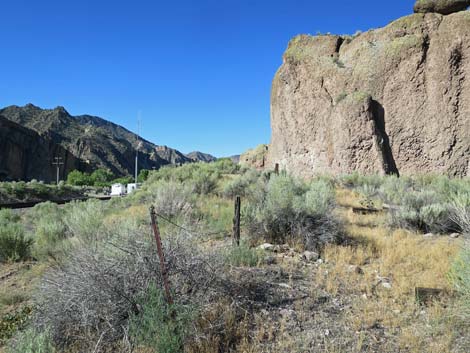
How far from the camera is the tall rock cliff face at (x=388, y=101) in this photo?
1655 centimetres

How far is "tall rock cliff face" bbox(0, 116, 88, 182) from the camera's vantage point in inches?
3361

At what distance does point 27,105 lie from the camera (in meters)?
118

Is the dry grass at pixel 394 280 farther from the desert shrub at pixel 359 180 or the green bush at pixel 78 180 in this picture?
the green bush at pixel 78 180

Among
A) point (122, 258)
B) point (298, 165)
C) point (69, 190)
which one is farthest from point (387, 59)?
point (69, 190)

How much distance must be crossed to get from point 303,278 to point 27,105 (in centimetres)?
13884

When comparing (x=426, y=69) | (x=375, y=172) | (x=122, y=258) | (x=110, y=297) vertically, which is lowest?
(x=110, y=297)

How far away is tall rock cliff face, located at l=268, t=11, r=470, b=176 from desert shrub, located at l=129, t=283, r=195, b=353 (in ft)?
53.7

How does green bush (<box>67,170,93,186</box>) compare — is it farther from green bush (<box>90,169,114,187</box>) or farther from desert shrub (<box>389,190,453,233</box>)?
desert shrub (<box>389,190,453,233</box>)

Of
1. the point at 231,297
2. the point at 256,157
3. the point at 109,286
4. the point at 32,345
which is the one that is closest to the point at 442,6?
the point at 256,157

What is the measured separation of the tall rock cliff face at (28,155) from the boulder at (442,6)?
301ft

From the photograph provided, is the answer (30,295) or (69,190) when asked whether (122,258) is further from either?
(69,190)

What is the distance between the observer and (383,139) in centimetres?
1798

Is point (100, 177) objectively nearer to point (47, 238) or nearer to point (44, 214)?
point (44, 214)

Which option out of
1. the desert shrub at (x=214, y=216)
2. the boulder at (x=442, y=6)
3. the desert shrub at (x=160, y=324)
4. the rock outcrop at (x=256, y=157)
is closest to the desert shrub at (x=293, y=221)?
the desert shrub at (x=214, y=216)
